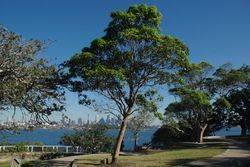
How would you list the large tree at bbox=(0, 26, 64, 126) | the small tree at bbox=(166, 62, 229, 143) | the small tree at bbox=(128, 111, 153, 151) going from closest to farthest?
the large tree at bbox=(0, 26, 64, 126), the small tree at bbox=(166, 62, 229, 143), the small tree at bbox=(128, 111, 153, 151)

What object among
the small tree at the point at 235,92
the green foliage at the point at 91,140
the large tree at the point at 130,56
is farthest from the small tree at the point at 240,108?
the large tree at the point at 130,56

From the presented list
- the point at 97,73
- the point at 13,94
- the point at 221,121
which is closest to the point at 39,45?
the point at 13,94

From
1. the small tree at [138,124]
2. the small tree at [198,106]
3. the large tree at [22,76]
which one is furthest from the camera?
the small tree at [138,124]

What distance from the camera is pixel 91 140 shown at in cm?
5497

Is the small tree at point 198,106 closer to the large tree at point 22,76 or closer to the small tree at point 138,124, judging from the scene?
the small tree at point 138,124

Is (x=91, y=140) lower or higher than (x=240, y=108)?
lower

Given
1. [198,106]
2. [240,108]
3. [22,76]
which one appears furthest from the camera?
[240,108]

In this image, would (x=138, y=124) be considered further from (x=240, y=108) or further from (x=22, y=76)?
(x=22, y=76)

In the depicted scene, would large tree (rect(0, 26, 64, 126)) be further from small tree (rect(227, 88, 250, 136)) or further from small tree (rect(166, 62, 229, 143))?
small tree (rect(227, 88, 250, 136))

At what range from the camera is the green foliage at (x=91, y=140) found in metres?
54.6

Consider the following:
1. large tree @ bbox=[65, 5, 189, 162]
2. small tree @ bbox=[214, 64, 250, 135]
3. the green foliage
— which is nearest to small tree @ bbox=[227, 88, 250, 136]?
small tree @ bbox=[214, 64, 250, 135]

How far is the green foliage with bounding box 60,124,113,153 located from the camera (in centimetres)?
5459

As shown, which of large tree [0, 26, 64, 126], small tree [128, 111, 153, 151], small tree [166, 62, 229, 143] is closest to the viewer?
large tree [0, 26, 64, 126]

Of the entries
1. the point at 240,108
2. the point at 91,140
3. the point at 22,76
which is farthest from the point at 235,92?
the point at 22,76
